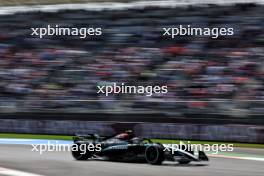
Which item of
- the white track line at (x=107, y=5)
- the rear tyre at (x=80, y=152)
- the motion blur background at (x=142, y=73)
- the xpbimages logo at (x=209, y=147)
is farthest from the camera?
the white track line at (x=107, y=5)

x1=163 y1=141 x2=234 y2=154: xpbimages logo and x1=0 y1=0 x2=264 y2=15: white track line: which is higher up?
x1=0 y1=0 x2=264 y2=15: white track line

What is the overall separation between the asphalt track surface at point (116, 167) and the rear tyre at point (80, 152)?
12cm

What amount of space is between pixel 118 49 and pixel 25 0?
6882mm

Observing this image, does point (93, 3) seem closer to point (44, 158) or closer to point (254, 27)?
point (254, 27)

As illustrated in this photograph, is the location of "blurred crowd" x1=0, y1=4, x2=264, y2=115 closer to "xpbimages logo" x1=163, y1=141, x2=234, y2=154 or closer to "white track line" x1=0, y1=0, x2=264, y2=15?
"white track line" x1=0, y1=0, x2=264, y2=15

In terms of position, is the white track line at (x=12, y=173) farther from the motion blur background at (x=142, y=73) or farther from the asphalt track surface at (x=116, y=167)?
the motion blur background at (x=142, y=73)

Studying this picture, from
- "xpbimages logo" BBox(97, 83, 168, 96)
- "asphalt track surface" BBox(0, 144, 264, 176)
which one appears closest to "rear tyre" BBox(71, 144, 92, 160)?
"asphalt track surface" BBox(0, 144, 264, 176)

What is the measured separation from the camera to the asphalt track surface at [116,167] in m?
7.08

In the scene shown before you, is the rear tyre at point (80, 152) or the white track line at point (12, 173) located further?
the rear tyre at point (80, 152)

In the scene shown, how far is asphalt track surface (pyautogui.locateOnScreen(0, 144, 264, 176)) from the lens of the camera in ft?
23.2

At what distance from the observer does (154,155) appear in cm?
788

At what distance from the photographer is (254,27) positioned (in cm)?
1675

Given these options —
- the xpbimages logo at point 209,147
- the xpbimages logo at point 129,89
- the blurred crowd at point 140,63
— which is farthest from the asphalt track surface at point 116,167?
the xpbimages logo at point 129,89

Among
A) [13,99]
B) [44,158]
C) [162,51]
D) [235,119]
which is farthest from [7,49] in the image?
[44,158]
